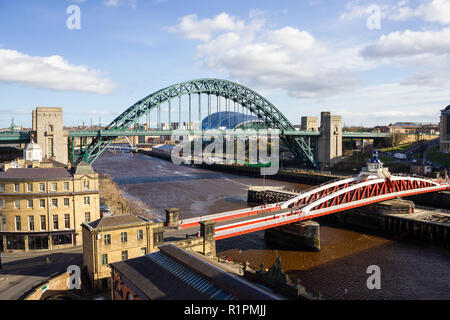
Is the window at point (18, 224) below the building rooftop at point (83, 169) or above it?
below

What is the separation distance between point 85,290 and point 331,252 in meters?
22.5

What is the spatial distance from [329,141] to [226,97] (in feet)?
90.3

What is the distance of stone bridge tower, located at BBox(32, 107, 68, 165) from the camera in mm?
50344

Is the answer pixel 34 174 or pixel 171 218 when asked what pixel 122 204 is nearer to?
pixel 34 174

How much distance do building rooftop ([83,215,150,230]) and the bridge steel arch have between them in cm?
3486

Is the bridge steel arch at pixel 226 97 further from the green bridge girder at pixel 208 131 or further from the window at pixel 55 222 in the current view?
the window at pixel 55 222

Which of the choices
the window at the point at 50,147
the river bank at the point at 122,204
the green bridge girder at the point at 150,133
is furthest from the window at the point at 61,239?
the green bridge girder at the point at 150,133

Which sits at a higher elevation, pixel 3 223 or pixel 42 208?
pixel 42 208

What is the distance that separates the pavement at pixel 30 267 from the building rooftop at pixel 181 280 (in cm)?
692

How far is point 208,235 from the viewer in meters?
27.1

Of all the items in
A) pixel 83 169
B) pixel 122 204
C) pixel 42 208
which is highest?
pixel 83 169

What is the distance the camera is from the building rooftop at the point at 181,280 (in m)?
13.8
